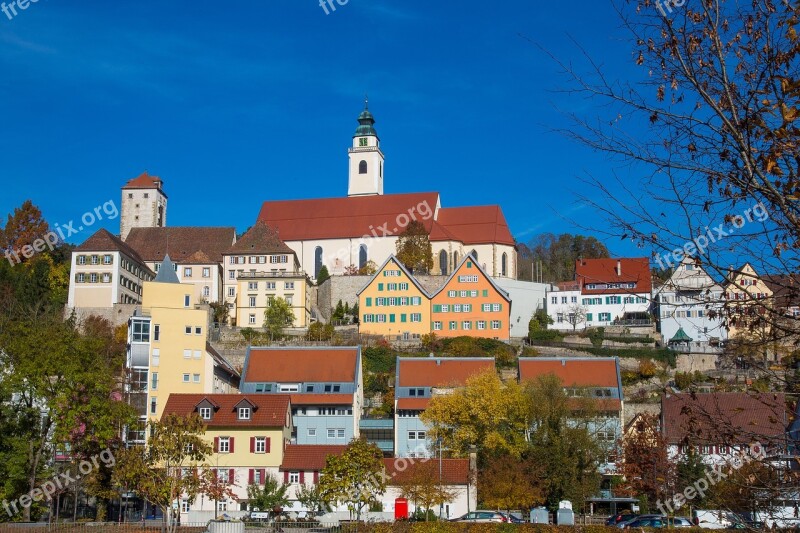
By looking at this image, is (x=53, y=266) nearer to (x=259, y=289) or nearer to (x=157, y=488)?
(x=259, y=289)

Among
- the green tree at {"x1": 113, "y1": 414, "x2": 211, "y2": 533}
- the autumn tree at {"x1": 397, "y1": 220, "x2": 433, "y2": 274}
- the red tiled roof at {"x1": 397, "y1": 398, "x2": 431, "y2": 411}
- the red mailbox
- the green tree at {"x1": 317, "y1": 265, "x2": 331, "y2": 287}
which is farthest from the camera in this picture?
the green tree at {"x1": 317, "y1": 265, "x2": 331, "y2": 287}

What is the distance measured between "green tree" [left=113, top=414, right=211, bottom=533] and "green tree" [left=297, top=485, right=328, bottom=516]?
624 cm

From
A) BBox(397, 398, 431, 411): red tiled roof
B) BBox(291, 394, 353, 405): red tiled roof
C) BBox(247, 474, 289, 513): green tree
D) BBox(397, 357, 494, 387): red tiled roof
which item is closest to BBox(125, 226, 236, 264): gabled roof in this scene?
BBox(397, 357, 494, 387): red tiled roof

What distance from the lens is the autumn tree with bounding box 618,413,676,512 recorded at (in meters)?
43.5

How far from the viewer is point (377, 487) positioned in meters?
40.8

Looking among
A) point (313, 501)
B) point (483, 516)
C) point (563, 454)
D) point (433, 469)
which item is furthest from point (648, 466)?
point (313, 501)

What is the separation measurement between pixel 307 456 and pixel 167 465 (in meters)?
14.6

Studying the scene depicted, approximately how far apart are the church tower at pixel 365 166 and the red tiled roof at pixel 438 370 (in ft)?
196

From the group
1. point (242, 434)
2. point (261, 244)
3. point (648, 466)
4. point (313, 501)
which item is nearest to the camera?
point (313, 501)

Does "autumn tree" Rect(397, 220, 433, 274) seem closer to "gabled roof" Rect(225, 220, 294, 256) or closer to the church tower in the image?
"gabled roof" Rect(225, 220, 294, 256)

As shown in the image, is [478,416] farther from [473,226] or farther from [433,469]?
[473,226]

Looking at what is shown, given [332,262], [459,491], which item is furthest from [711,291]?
[332,262]

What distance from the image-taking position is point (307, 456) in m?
51.8

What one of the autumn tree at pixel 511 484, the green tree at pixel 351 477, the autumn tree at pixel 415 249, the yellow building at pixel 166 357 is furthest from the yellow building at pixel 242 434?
the autumn tree at pixel 415 249
